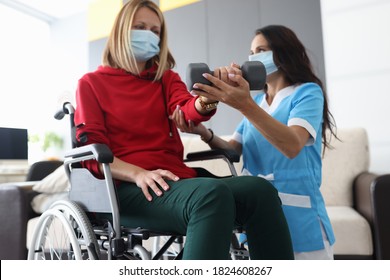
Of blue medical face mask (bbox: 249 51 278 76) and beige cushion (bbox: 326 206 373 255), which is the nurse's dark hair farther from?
beige cushion (bbox: 326 206 373 255)

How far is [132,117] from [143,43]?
0.23 m

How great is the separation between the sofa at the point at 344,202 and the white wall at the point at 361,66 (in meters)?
0.35

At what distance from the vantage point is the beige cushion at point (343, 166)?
1.70 m

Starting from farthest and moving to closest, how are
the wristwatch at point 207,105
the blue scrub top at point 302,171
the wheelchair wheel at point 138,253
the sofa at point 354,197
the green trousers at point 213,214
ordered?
the sofa at point 354,197 < the blue scrub top at point 302,171 < the wristwatch at point 207,105 < the wheelchair wheel at point 138,253 < the green trousers at point 213,214

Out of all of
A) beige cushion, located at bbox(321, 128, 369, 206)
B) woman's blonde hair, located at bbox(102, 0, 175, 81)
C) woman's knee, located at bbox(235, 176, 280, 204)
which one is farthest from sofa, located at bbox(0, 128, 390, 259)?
woman's blonde hair, located at bbox(102, 0, 175, 81)

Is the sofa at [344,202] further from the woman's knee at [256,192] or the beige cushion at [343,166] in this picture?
the woman's knee at [256,192]

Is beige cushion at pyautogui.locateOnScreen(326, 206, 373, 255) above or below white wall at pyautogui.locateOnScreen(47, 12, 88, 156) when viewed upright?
below

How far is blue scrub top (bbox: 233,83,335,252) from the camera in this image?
98 centimetres

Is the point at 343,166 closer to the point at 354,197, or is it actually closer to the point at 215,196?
the point at 354,197

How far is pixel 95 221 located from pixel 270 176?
486 mm

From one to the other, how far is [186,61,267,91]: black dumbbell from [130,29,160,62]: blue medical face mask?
1.00ft

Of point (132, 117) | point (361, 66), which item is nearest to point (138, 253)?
point (132, 117)

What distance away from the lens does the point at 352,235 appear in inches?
54.8

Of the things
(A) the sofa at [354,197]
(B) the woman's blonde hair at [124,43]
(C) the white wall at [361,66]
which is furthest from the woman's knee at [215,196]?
(C) the white wall at [361,66]
